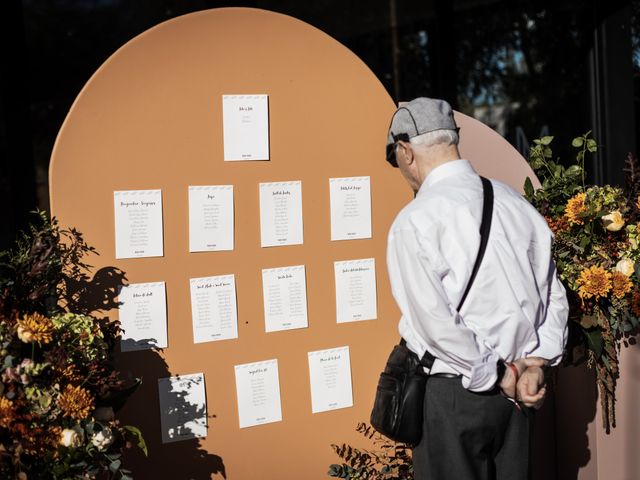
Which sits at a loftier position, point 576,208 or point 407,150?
point 407,150

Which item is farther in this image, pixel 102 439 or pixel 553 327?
pixel 553 327

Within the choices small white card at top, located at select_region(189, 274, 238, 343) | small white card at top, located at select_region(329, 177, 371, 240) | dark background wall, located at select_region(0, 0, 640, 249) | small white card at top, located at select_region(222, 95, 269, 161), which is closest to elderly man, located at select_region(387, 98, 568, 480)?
small white card at top, located at select_region(329, 177, 371, 240)

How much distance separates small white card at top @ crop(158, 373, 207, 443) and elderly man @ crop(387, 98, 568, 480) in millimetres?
715

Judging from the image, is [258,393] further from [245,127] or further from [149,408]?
[245,127]

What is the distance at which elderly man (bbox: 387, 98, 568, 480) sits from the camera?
5.84 ft

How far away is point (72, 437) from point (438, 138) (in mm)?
1281

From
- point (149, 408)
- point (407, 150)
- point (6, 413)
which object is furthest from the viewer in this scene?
point (149, 408)

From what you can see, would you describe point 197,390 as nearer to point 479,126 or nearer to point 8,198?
point 479,126

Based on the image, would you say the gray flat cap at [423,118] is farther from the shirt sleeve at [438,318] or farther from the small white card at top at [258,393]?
the small white card at top at [258,393]

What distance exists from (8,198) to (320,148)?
1878 millimetres

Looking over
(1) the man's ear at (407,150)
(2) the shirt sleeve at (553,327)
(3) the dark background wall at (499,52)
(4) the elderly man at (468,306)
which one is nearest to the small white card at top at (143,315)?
(4) the elderly man at (468,306)

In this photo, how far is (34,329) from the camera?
5.50ft

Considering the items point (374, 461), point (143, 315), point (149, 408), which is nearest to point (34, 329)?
point (143, 315)

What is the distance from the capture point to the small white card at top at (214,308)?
7.20 ft
